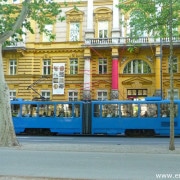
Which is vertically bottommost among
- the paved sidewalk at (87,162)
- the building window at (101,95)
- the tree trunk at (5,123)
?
the paved sidewalk at (87,162)

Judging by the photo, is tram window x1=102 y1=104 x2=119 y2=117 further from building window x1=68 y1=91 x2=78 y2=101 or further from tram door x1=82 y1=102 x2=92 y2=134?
building window x1=68 y1=91 x2=78 y2=101

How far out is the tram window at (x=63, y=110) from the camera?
2578 centimetres

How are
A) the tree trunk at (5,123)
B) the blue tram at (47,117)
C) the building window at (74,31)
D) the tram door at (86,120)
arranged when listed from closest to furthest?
the tree trunk at (5,123) < the tram door at (86,120) < the blue tram at (47,117) < the building window at (74,31)

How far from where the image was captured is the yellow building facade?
1416 inches

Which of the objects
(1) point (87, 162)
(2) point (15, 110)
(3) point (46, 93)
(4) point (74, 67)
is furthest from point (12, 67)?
(1) point (87, 162)

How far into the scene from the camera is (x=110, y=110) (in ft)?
82.8

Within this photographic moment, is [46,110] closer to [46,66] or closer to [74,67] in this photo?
[74,67]

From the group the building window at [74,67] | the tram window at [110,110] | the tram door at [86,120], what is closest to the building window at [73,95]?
the building window at [74,67]

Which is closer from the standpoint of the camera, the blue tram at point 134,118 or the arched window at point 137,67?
the blue tram at point 134,118

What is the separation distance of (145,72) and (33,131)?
15.4m

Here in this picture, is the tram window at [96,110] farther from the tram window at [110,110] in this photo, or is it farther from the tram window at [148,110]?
the tram window at [148,110]

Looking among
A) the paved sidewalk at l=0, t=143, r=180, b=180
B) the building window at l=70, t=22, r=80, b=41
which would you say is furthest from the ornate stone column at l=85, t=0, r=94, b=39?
the paved sidewalk at l=0, t=143, r=180, b=180

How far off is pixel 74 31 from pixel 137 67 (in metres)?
8.34

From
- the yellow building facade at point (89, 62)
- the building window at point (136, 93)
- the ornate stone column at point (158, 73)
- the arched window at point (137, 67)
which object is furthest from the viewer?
the building window at point (136, 93)
